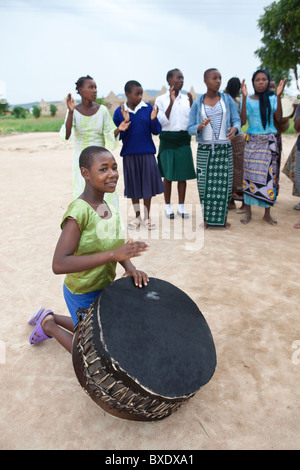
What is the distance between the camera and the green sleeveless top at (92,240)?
179 centimetres

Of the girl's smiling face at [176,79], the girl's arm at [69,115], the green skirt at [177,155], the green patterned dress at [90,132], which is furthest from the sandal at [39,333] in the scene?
the girl's smiling face at [176,79]

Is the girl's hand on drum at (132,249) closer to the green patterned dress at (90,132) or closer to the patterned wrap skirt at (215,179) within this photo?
the green patterned dress at (90,132)

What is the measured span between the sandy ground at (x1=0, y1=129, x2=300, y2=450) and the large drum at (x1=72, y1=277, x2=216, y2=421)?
0.66ft

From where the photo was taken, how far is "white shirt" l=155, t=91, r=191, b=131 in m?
4.35

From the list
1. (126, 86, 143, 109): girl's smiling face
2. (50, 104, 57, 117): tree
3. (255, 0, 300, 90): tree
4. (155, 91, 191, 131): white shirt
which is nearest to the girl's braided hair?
(126, 86, 143, 109): girl's smiling face

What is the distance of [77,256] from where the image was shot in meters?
1.71

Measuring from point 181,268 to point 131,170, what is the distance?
1629 mm

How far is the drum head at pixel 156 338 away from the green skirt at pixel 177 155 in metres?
3.01

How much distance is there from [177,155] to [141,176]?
58cm

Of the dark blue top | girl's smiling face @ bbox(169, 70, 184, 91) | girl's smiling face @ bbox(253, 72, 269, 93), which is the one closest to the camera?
girl's smiling face @ bbox(253, 72, 269, 93)

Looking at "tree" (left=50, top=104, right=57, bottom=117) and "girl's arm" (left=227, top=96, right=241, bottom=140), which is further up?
"tree" (left=50, top=104, right=57, bottom=117)

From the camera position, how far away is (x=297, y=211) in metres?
4.98

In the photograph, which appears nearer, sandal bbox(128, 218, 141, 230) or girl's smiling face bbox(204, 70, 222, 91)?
girl's smiling face bbox(204, 70, 222, 91)

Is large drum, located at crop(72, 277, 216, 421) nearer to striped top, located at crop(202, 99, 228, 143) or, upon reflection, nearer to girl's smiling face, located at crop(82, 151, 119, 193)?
girl's smiling face, located at crop(82, 151, 119, 193)
